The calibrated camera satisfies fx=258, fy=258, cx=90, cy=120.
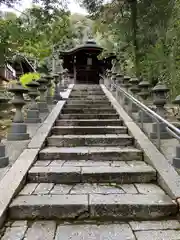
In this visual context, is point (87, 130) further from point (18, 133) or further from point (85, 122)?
point (18, 133)

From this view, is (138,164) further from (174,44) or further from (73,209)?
(174,44)

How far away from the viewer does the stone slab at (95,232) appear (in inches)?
97.4

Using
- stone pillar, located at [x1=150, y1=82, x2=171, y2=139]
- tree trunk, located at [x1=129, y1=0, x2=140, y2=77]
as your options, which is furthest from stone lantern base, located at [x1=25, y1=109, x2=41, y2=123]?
tree trunk, located at [x1=129, y1=0, x2=140, y2=77]

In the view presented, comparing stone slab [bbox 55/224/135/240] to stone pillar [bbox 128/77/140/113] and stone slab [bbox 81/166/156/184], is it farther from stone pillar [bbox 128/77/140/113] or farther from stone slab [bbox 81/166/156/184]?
stone pillar [bbox 128/77/140/113]

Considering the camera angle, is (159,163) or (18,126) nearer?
(159,163)

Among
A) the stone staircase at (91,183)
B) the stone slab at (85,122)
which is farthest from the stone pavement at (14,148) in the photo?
the stone slab at (85,122)

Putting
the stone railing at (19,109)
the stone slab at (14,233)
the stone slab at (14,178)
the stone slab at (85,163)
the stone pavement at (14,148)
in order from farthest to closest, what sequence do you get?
1. the stone slab at (85,163)
2. the stone railing at (19,109)
3. the stone pavement at (14,148)
4. the stone slab at (14,178)
5. the stone slab at (14,233)

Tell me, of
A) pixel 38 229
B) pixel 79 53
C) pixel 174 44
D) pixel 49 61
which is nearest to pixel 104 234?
pixel 38 229

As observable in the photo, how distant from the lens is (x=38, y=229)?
8.61ft

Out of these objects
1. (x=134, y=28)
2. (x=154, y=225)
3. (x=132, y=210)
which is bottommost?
(x=154, y=225)

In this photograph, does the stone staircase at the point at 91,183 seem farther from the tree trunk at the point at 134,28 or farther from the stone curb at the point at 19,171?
the tree trunk at the point at 134,28

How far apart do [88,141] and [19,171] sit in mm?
1783

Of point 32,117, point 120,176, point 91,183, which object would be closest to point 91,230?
point 91,183

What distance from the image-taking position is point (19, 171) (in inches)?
137
